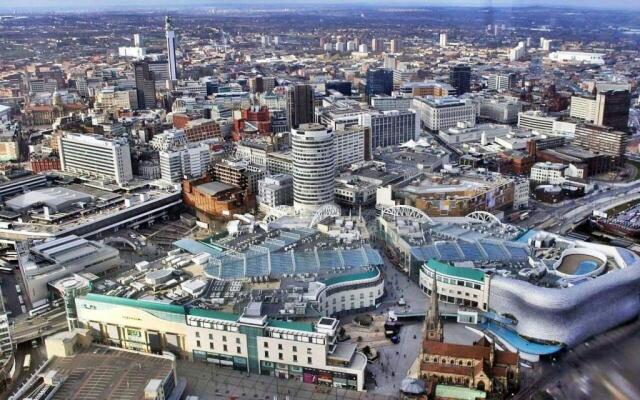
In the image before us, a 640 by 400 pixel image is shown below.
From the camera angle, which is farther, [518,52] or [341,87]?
[518,52]

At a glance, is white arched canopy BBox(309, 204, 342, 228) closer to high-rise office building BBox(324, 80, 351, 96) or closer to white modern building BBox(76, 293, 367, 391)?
white modern building BBox(76, 293, 367, 391)

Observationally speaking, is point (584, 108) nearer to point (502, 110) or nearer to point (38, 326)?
point (502, 110)

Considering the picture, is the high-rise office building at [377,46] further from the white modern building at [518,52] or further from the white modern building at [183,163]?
the white modern building at [183,163]

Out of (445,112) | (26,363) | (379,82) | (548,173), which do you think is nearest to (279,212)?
(26,363)

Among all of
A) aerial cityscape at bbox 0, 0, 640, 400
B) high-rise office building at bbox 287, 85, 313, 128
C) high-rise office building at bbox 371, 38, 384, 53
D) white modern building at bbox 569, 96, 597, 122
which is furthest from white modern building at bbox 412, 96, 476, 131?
high-rise office building at bbox 371, 38, 384, 53

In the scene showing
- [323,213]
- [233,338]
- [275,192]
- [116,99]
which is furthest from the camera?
[116,99]

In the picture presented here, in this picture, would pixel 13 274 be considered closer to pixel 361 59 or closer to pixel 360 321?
pixel 360 321

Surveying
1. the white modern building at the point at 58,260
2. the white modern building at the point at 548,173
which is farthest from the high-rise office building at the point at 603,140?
the white modern building at the point at 58,260

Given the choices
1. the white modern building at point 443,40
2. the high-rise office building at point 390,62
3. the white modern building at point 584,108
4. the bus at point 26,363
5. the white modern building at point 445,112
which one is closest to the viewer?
the bus at point 26,363
